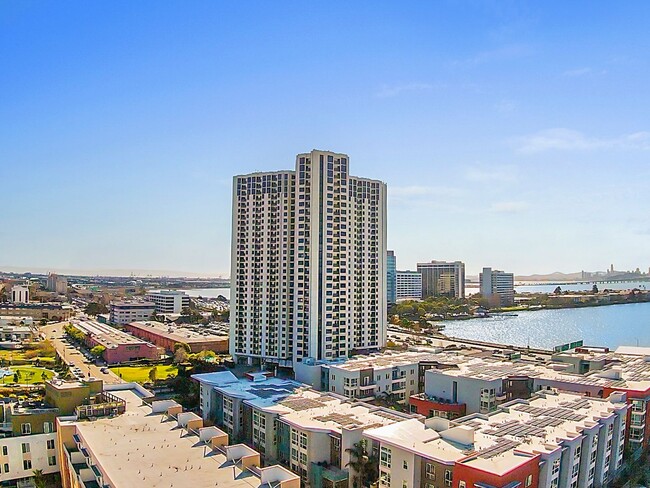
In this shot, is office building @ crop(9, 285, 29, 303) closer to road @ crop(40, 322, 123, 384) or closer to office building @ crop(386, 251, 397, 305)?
road @ crop(40, 322, 123, 384)

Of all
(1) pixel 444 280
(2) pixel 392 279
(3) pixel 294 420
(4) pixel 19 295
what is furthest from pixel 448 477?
(1) pixel 444 280

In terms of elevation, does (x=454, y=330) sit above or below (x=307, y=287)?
below

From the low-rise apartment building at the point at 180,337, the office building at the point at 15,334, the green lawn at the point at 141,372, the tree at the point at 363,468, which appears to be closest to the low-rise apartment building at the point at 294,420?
the tree at the point at 363,468

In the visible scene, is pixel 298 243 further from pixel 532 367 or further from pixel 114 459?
pixel 114 459

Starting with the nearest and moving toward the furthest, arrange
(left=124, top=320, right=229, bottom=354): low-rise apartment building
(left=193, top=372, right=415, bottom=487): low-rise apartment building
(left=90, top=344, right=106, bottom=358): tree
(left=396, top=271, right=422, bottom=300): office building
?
(left=193, top=372, right=415, bottom=487): low-rise apartment building < (left=90, top=344, right=106, bottom=358): tree < (left=124, top=320, right=229, bottom=354): low-rise apartment building < (left=396, top=271, right=422, bottom=300): office building

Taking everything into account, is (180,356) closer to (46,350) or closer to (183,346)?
(183,346)

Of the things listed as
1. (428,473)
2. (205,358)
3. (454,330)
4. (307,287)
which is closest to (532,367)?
(307,287)

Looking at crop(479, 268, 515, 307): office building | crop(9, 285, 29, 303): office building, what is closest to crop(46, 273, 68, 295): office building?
A: crop(9, 285, 29, 303): office building

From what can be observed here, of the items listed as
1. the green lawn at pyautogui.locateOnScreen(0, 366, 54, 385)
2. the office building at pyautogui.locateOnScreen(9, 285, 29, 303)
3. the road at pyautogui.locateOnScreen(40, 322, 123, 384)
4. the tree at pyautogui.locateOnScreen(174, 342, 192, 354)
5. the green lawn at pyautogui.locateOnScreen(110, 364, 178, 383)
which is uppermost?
the office building at pyautogui.locateOnScreen(9, 285, 29, 303)
